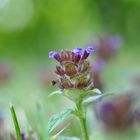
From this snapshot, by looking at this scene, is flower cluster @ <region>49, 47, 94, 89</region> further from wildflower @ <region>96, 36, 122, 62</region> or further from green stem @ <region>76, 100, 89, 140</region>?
wildflower @ <region>96, 36, 122, 62</region>

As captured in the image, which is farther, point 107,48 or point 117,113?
point 107,48

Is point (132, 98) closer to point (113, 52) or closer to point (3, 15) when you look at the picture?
point (113, 52)

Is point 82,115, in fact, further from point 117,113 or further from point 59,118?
point 117,113

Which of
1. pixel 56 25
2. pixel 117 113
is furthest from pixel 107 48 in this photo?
pixel 56 25

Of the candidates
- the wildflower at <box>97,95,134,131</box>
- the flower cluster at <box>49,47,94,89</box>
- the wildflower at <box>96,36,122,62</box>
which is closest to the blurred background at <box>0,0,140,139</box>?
the wildflower at <box>96,36,122,62</box>

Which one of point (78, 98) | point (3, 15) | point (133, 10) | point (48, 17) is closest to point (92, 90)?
point (78, 98)

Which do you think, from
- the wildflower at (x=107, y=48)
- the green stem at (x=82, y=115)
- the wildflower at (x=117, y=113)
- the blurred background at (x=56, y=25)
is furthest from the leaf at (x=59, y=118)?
the blurred background at (x=56, y=25)
